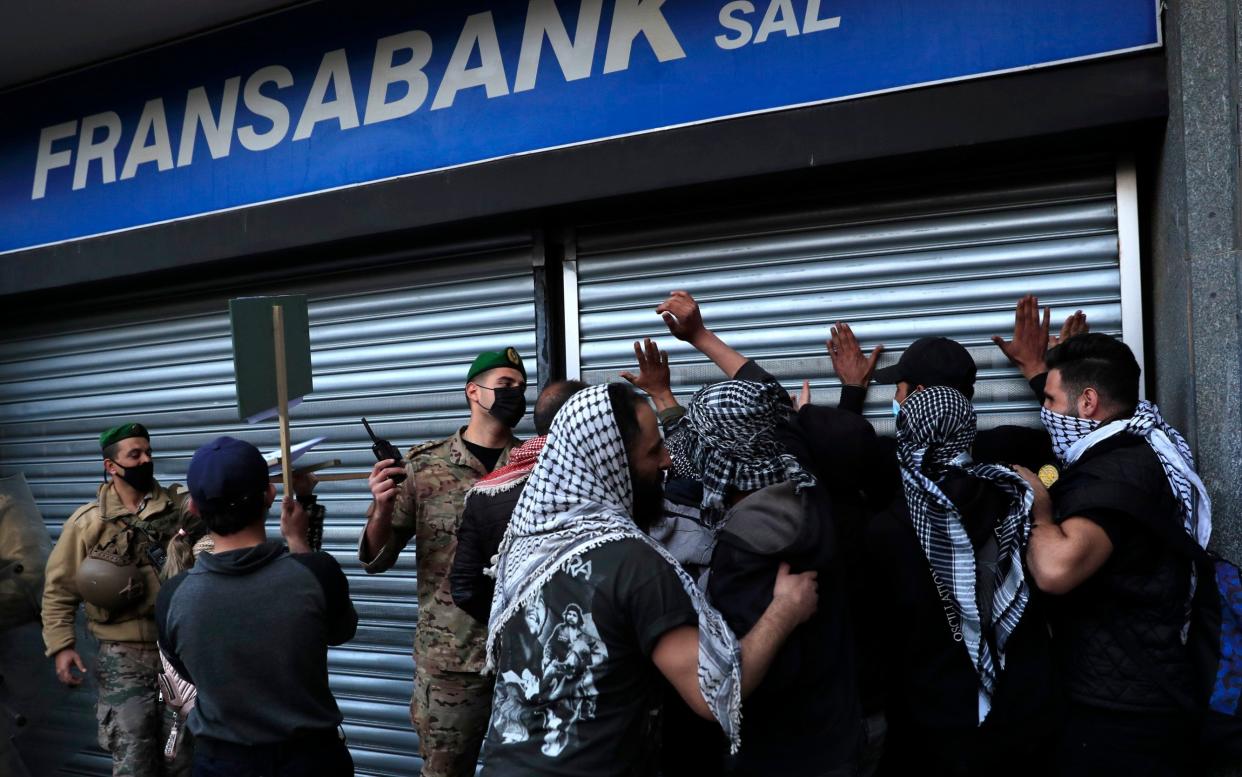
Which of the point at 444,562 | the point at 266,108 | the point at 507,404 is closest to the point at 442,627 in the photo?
the point at 444,562

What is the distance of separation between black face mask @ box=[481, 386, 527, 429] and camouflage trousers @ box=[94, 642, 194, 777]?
2318 millimetres

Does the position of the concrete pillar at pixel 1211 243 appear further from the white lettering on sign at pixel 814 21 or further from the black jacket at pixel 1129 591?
the white lettering on sign at pixel 814 21

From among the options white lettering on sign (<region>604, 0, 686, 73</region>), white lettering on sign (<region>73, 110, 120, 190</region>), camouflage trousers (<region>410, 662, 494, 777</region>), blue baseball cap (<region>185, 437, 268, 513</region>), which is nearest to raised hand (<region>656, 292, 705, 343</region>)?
white lettering on sign (<region>604, 0, 686, 73</region>)

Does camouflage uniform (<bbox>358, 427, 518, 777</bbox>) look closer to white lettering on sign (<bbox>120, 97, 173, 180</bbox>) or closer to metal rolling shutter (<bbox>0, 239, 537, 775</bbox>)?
metal rolling shutter (<bbox>0, 239, 537, 775</bbox>)

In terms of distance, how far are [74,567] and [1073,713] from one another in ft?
15.8

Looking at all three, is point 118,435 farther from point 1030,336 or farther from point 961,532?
point 1030,336

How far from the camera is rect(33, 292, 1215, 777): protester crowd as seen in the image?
7.86ft

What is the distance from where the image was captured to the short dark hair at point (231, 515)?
3.17 metres

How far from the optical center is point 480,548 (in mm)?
3654

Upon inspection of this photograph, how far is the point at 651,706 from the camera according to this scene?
2498 millimetres

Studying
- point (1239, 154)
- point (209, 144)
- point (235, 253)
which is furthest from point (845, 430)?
point (209, 144)

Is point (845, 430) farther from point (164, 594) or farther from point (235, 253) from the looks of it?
point (235, 253)

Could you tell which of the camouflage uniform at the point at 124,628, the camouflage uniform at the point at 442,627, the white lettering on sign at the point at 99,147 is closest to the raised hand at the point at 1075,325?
the camouflage uniform at the point at 442,627

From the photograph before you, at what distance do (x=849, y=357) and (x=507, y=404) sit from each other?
5.04ft
